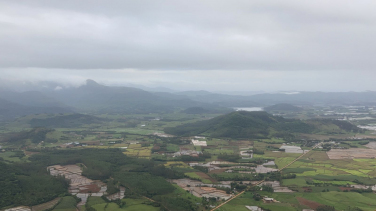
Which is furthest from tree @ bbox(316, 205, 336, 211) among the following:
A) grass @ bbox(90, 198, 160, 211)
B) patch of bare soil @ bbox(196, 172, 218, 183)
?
grass @ bbox(90, 198, 160, 211)

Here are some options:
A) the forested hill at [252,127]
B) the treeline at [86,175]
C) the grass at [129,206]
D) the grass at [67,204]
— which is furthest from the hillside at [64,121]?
the grass at [129,206]

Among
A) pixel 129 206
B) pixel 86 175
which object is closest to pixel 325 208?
pixel 129 206

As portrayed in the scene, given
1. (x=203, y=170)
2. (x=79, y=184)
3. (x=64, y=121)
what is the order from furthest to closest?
(x=64, y=121), (x=203, y=170), (x=79, y=184)

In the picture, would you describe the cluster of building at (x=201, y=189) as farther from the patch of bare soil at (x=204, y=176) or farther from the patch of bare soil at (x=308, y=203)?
the patch of bare soil at (x=308, y=203)

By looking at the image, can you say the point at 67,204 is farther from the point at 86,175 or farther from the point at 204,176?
the point at 204,176

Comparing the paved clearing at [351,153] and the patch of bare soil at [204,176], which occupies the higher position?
the paved clearing at [351,153]

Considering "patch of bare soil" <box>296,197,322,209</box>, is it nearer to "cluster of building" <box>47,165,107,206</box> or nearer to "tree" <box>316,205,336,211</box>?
"tree" <box>316,205,336,211</box>

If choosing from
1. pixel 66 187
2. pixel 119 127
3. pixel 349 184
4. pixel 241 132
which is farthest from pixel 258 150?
pixel 119 127

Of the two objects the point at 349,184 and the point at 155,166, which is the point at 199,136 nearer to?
the point at 155,166
